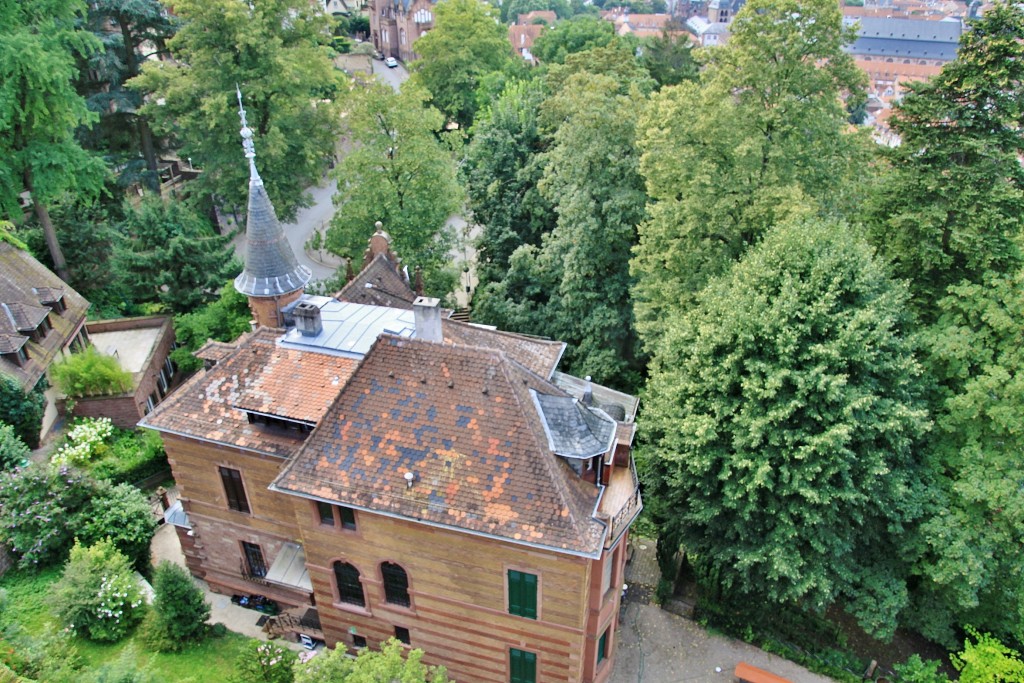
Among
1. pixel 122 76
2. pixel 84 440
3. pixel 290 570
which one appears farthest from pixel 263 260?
pixel 122 76

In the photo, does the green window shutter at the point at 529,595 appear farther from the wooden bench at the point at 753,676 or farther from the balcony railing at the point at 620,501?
the wooden bench at the point at 753,676

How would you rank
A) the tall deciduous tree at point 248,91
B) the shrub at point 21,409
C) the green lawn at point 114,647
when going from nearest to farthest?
the green lawn at point 114,647 < the shrub at point 21,409 < the tall deciduous tree at point 248,91

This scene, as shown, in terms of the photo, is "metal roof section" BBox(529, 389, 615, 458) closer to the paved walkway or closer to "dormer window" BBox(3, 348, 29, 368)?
the paved walkway

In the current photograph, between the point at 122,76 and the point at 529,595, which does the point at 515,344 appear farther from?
the point at 122,76

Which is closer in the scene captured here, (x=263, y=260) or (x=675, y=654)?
(x=675, y=654)

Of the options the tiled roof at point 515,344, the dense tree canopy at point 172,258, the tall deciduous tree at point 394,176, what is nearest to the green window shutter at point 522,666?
the tiled roof at point 515,344

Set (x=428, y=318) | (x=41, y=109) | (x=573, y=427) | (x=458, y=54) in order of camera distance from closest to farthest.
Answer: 1. (x=573, y=427)
2. (x=428, y=318)
3. (x=41, y=109)
4. (x=458, y=54)

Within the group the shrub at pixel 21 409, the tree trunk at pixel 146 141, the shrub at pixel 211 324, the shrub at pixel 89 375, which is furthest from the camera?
the tree trunk at pixel 146 141
